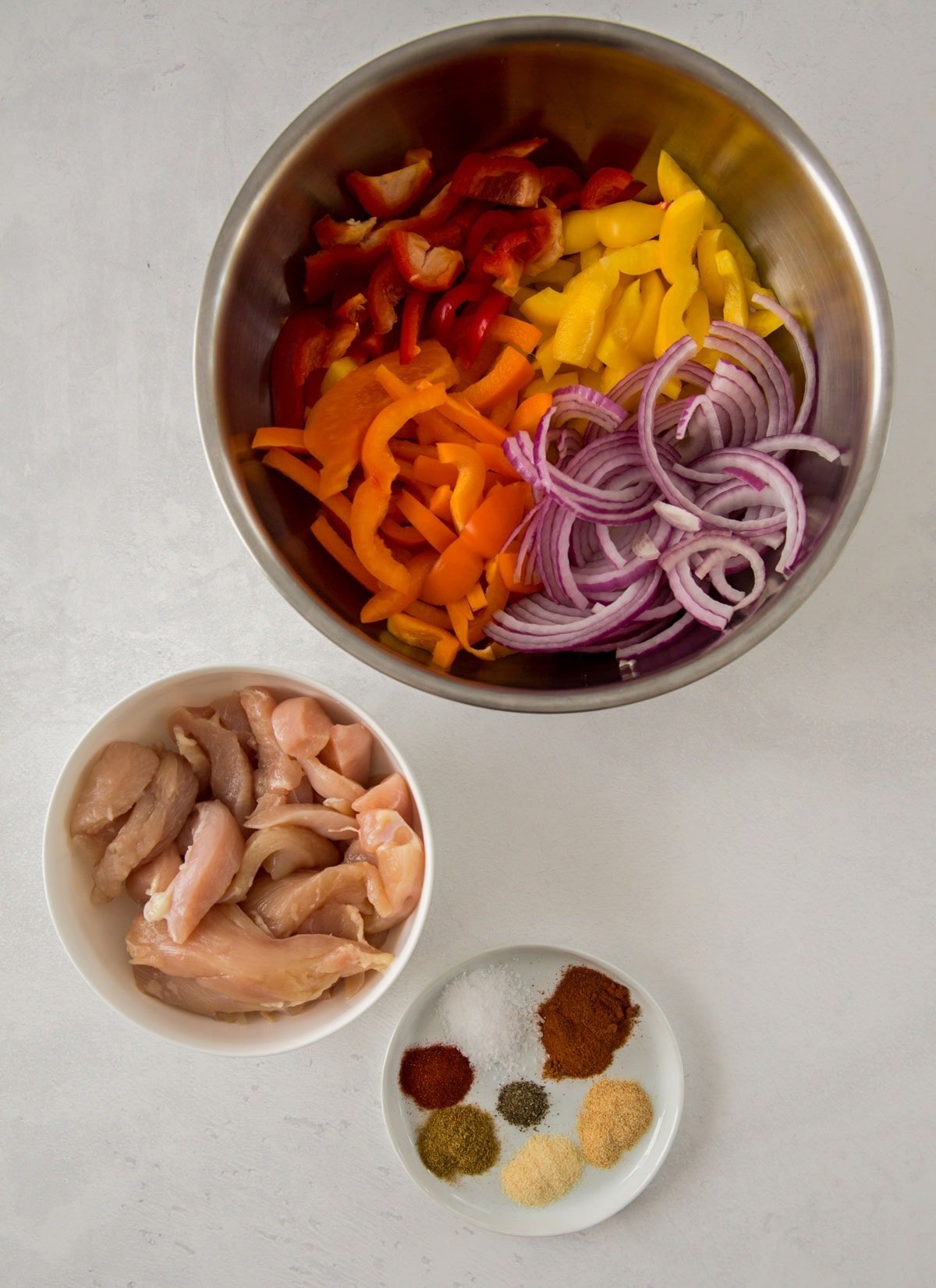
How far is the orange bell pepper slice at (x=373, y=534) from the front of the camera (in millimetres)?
1465

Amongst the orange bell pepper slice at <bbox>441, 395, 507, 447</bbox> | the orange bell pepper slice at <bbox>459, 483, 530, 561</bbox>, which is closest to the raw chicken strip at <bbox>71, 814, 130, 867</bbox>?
the orange bell pepper slice at <bbox>459, 483, 530, 561</bbox>

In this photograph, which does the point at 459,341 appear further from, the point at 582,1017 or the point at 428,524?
the point at 582,1017

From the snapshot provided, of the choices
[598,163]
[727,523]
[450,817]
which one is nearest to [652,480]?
[727,523]

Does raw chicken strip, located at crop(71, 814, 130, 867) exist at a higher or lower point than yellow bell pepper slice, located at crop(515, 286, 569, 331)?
lower

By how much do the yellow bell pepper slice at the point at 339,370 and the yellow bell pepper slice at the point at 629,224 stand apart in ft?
1.44

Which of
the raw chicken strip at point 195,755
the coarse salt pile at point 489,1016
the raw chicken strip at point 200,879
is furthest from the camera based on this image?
the coarse salt pile at point 489,1016

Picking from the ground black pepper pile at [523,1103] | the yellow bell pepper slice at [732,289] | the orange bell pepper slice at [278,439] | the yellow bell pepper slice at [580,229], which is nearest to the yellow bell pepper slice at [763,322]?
the yellow bell pepper slice at [732,289]

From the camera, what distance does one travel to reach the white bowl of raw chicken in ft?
4.91

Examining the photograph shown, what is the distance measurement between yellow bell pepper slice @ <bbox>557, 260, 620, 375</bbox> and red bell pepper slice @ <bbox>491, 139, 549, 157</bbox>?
214 millimetres

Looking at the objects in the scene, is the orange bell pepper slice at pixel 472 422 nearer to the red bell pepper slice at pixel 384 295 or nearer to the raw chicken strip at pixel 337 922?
the red bell pepper slice at pixel 384 295

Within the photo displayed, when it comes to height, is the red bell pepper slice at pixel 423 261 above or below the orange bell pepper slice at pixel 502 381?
above

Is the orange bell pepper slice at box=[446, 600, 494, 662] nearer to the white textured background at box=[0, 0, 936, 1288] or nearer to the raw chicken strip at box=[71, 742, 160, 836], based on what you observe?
the white textured background at box=[0, 0, 936, 1288]

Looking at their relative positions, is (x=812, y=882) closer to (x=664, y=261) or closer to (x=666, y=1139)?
(x=666, y=1139)

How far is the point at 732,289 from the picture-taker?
152 cm
